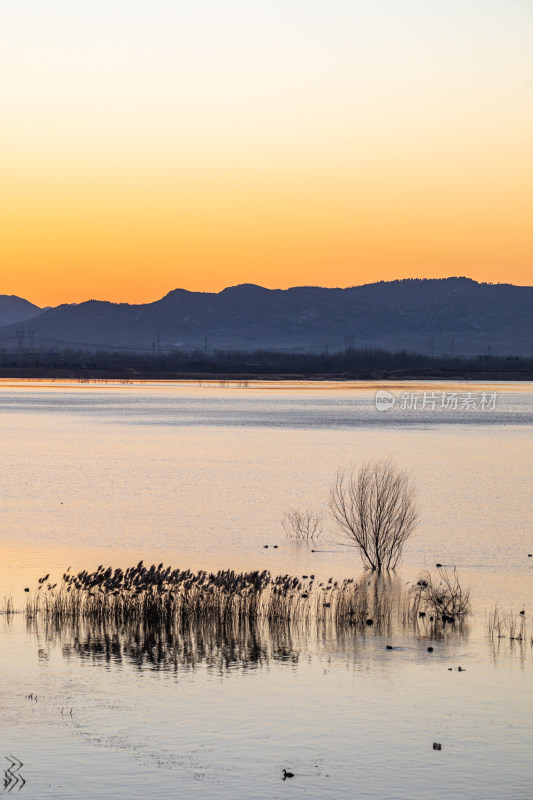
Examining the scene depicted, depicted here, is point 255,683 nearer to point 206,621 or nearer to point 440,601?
point 206,621

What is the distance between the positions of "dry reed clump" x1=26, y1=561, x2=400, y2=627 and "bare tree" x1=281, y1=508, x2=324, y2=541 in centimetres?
979

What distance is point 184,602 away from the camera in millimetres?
20266

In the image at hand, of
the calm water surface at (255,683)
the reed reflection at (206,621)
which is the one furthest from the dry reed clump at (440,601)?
the calm water surface at (255,683)

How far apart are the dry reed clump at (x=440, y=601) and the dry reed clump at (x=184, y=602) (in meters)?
0.70

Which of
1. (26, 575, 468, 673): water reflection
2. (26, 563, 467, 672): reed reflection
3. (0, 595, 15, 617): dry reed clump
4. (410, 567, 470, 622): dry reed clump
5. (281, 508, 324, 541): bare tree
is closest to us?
(26, 575, 468, 673): water reflection

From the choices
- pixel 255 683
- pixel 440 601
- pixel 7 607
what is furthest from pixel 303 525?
pixel 255 683

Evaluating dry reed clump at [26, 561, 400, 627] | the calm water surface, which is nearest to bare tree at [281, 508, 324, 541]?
the calm water surface

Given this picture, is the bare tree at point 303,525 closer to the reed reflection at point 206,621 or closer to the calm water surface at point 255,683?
the calm water surface at point 255,683

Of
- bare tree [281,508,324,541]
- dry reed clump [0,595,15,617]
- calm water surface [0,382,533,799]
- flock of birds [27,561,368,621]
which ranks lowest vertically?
bare tree [281,508,324,541]

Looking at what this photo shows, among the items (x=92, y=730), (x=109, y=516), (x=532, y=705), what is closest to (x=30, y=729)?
(x=92, y=730)

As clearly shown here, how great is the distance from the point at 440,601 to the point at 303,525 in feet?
42.3

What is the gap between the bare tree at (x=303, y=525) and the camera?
31797 mm

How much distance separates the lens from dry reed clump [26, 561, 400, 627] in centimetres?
2006

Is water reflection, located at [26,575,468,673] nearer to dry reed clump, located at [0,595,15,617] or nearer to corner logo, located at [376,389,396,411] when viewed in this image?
dry reed clump, located at [0,595,15,617]
